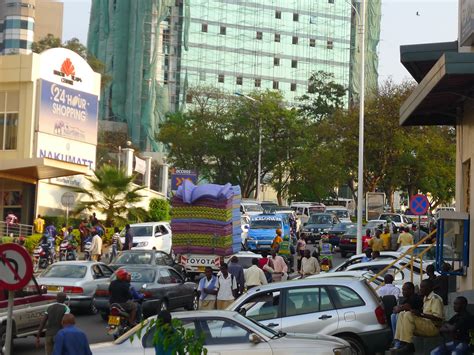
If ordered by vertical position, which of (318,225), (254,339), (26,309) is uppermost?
(318,225)

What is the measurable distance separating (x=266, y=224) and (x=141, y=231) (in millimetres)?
7012

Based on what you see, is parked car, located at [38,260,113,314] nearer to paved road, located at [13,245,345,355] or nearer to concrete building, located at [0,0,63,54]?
paved road, located at [13,245,345,355]

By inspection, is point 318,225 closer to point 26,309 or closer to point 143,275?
point 143,275

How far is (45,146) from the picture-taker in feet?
158

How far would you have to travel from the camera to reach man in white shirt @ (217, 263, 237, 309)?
826 inches

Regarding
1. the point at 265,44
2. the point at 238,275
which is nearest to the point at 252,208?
the point at 238,275

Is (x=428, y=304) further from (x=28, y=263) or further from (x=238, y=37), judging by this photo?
(x=238, y=37)

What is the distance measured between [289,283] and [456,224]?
15.8 ft

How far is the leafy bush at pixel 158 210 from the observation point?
186 feet

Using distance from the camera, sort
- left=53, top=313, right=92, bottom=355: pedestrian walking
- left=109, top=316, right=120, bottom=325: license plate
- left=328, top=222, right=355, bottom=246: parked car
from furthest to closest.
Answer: left=328, top=222, right=355, bottom=246: parked car
left=109, top=316, right=120, bottom=325: license plate
left=53, top=313, right=92, bottom=355: pedestrian walking

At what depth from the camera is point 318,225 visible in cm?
5356

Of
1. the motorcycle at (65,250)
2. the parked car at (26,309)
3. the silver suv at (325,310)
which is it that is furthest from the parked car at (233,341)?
the motorcycle at (65,250)

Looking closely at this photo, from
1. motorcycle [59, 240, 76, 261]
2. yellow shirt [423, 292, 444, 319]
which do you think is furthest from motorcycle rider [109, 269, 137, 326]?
motorcycle [59, 240, 76, 261]

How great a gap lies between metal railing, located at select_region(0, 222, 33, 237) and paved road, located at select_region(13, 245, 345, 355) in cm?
1998
